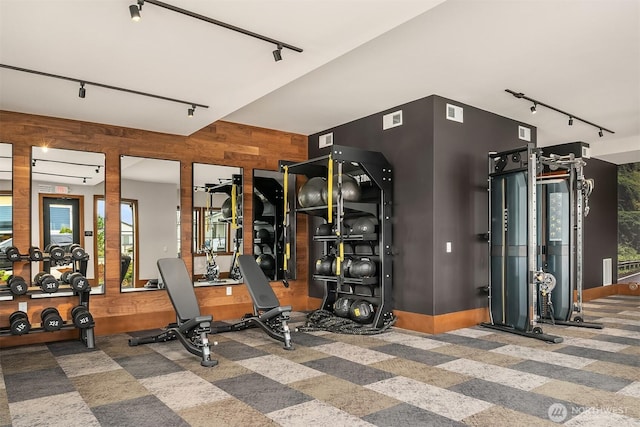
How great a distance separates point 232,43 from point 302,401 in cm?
268

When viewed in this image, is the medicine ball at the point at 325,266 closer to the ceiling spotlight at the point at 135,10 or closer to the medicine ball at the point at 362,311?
the medicine ball at the point at 362,311

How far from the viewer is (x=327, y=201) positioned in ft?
18.3

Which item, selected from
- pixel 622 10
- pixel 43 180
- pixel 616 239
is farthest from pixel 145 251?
pixel 616 239

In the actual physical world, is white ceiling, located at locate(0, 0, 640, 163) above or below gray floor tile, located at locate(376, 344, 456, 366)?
above

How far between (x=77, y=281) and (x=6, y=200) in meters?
1.24

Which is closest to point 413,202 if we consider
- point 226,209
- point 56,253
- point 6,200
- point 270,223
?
point 270,223

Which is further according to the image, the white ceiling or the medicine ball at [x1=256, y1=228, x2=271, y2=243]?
the medicine ball at [x1=256, y1=228, x2=271, y2=243]

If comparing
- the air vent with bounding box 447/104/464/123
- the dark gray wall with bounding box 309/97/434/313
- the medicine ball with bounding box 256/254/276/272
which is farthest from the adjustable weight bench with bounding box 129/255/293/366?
the air vent with bounding box 447/104/464/123

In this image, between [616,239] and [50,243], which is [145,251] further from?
[616,239]

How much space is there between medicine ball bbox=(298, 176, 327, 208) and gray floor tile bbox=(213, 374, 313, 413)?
2.52 metres

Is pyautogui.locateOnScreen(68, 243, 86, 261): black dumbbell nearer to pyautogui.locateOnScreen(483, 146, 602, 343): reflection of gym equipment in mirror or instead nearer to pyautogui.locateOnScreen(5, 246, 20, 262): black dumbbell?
pyautogui.locateOnScreen(5, 246, 20, 262): black dumbbell

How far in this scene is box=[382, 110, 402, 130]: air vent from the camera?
5.83 metres

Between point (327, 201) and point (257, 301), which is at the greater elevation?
point (327, 201)

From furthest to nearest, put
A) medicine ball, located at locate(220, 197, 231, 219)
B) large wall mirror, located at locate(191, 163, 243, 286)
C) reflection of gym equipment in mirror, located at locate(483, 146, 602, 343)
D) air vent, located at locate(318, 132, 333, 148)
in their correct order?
air vent, located at locate(318, 132, 333, 148) → medicine ball, located at locate(220, 197, 231, 219) → large wall mirror, located at locate(191, 163, 243, 286) → reflection of gym equipment in mirror, located at locate(483, 146, 602, 343)
